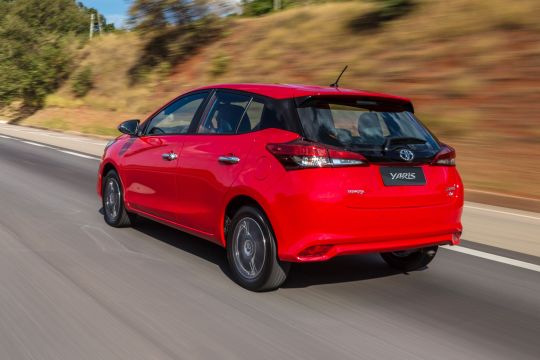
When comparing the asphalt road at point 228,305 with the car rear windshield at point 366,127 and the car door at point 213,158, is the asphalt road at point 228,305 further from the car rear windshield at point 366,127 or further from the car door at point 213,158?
the car rear windshield at point 366,127

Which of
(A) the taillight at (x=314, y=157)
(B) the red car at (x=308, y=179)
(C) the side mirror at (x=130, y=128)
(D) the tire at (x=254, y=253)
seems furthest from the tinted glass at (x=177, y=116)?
(A) the taillight at (x=314, y=157)

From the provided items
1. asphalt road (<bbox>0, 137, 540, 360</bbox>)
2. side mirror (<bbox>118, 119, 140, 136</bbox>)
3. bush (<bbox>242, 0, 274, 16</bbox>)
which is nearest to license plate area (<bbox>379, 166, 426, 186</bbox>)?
asphalt road (<bbox>0, 137, 540, 360</bbox>)

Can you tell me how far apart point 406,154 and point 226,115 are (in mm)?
1547

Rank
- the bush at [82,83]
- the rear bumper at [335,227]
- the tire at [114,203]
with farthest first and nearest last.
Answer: the bush at [82,83] < the tire at [114,203] < the rear bumper at [335,227]

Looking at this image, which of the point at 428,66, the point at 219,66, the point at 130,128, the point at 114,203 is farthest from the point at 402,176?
the point at 219,66

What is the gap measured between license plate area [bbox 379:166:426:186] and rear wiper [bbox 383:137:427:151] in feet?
0.56

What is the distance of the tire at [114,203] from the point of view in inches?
277

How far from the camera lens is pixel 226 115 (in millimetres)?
5367

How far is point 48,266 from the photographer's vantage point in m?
5.44

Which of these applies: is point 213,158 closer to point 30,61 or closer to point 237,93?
point 237,93

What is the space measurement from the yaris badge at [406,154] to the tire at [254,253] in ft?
3.60

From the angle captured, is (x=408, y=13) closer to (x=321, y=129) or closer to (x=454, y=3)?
(x=454, y=3)

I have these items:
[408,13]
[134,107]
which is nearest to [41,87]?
[134,107]

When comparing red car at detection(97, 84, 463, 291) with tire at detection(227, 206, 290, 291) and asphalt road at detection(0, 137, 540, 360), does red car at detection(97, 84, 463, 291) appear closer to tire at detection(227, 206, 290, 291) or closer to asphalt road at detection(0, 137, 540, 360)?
tire at detection(227, 206, 290, 291)
